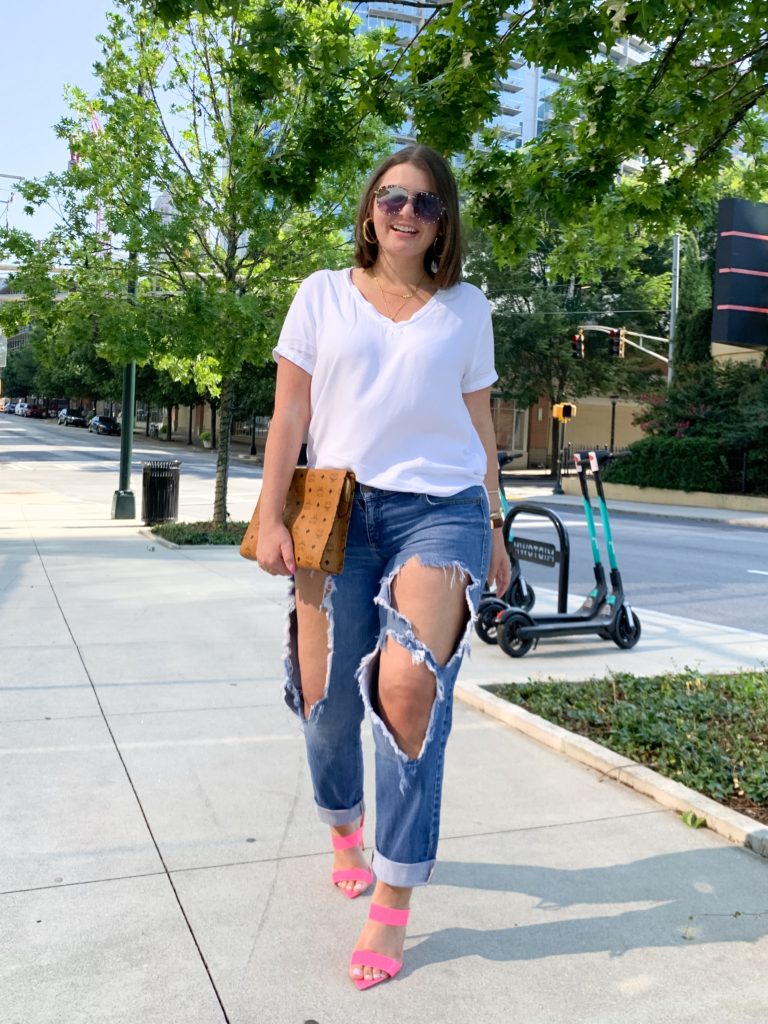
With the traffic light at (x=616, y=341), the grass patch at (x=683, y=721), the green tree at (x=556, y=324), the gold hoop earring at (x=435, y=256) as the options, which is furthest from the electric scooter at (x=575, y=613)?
the green tree at (x=556, y=324)

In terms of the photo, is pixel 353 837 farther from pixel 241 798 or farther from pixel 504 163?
pixel 504 163


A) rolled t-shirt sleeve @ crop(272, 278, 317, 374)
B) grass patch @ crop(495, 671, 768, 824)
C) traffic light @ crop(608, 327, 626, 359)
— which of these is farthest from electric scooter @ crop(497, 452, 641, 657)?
traffic light @ crop(608, 327, 626, 359)

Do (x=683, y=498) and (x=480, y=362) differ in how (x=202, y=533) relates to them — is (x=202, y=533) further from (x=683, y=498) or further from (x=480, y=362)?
(x=683, y=498)

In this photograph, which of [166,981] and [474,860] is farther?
[474,860]

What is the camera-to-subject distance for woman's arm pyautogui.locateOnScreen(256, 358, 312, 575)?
8.89 ft

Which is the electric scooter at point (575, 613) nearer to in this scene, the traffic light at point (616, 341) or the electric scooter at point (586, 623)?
the electric scooter at point (586, 623)

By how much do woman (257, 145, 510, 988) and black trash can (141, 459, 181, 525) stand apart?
12.9 m

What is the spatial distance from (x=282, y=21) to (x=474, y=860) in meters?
3.99

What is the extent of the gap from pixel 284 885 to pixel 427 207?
2.03 m

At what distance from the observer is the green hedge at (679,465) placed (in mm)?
27750

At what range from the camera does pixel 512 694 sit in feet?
17.9

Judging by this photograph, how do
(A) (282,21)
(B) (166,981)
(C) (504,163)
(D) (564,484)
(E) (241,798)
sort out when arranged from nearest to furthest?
(B) (166,981) < (E) (241,798) < (A) (282,21) < (C) (504,163) < (D) (564,484)

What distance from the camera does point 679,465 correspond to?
93.1 ft

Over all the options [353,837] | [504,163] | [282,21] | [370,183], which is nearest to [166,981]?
[353,837]
